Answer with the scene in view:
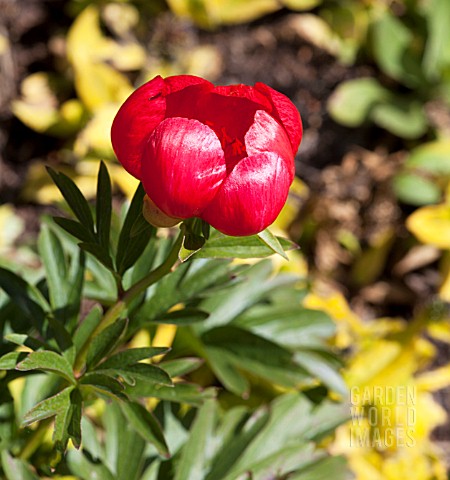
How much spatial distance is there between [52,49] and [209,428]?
1623 mm

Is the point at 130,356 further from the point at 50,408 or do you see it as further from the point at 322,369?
the point at 322,369

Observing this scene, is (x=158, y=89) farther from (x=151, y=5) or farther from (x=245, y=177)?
(x=151, y=5)

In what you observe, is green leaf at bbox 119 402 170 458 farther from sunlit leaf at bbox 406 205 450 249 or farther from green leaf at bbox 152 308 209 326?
sunlit leaf at bbox 406 205 450 249

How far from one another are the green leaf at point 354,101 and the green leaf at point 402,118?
37 mm

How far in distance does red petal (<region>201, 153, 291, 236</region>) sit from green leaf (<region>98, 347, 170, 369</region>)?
0.72 feet

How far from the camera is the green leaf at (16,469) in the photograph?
1.10 meters

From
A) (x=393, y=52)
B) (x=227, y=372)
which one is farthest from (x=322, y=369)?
(x=393, y=52)

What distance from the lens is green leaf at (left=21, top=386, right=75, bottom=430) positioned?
0.87 m

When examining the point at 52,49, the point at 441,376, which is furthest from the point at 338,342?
the point at 52,49

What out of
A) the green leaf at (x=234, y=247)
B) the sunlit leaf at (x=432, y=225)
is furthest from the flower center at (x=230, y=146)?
the sunlit leaf at (x=432, y=225)

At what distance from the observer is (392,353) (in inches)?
78.4

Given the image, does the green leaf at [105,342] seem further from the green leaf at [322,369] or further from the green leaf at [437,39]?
the green leaf at [437,39]

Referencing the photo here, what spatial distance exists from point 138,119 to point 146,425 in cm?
43

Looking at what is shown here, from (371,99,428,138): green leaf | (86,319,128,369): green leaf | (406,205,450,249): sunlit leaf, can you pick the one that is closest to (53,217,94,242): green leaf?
(86,319,128,369): green leaf
